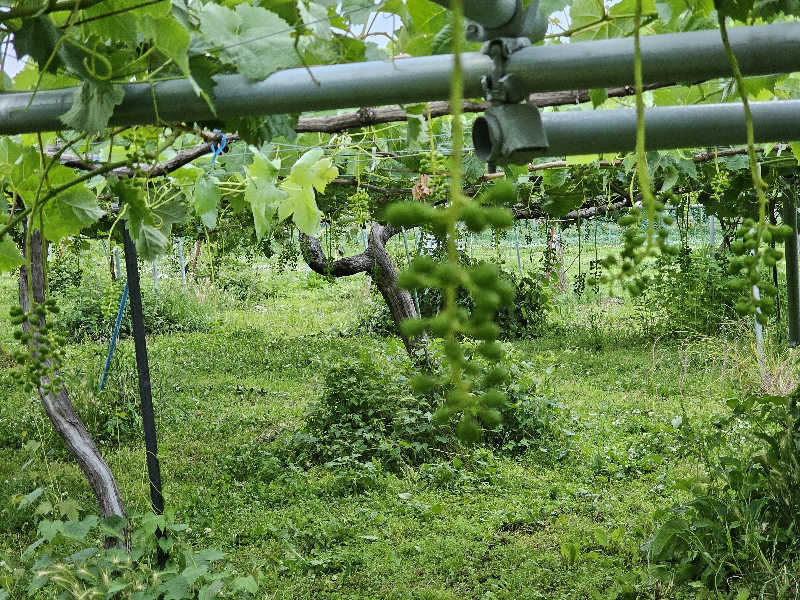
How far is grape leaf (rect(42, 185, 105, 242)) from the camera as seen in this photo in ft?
6.47

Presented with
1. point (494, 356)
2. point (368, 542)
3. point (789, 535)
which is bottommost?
point (368, 542)

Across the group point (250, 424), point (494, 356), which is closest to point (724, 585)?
point (494, 356)

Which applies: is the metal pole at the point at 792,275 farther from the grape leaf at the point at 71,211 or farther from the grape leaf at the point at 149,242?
the grape leaf at the point at 71,211

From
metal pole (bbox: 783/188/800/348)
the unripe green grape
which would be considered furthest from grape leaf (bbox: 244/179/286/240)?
metal pole (bbox: 783/188/800/348)

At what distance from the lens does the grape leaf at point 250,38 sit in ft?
3.50

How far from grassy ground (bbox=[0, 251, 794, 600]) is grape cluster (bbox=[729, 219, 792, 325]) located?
2679 mm

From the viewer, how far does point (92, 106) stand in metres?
1.11

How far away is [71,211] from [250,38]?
1074 mm

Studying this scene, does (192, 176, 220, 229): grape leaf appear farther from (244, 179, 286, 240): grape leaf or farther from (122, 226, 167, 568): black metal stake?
(122, 226, 167, 568): black metal stake

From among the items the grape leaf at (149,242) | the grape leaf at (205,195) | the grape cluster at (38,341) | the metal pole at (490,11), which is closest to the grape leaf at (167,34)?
the metal pole at (490,11)

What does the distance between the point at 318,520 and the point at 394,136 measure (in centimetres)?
207

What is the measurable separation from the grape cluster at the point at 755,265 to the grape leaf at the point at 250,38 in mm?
581

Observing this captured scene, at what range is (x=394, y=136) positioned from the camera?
3465 mm

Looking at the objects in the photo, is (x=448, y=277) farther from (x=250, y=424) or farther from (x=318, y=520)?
(x=250, y=424)
